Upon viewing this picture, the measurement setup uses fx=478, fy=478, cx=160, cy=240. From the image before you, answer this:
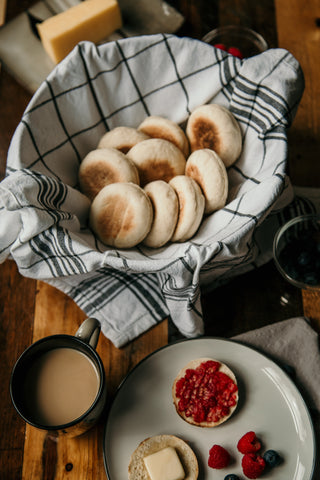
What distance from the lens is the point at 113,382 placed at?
0.82 m

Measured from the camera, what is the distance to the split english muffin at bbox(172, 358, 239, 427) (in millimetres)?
742

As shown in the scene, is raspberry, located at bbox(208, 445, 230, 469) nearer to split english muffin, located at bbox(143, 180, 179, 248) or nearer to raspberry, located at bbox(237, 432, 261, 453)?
raspberry, located at bbox(237, 432, 261, 453)

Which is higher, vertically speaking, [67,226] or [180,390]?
[67,226]

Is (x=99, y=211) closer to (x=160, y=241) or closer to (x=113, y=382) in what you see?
(x=160, y=241)

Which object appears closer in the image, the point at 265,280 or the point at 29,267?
the point at 29,267

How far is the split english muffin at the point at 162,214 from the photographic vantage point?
80 centimetres

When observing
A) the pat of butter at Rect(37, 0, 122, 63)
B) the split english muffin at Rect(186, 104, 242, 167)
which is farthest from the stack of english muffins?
the pat of butter at Rect(37, 0, 122, 63)

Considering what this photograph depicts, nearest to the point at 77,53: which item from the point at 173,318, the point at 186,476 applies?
the point at 173,318

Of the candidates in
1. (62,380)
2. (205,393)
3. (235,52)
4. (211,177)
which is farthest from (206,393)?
(235,52)

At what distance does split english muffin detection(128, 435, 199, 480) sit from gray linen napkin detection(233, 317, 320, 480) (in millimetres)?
197

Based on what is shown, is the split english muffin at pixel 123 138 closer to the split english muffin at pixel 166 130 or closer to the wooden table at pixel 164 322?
the split english muffin at pixel 166 130

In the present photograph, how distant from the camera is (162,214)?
31.4 inches

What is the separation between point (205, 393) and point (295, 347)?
0.18 m

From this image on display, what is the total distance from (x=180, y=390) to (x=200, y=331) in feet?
0.36
